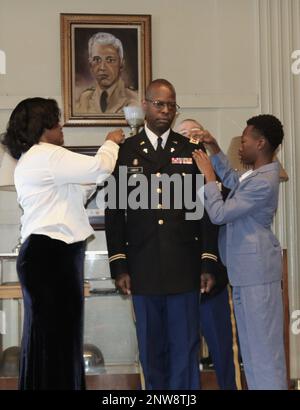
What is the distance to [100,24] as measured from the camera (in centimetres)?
444

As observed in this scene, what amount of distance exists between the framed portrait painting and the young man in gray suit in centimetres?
153

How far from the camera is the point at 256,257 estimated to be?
9.51 feet

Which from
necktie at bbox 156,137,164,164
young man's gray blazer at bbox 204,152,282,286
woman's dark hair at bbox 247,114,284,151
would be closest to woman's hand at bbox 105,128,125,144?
necktie at bbox 156,137,164,164

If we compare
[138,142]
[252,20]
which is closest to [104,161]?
[138,142]

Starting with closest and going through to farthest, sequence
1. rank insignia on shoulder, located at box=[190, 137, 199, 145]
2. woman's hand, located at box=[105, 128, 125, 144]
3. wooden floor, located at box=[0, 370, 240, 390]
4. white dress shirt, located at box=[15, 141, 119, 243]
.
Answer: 1. white dress shirt, located at box=[15, 141, 119, 243]
2. woman's hand, located at box=[105, 128, 125, 144]
3. rank insignia on shoulder, located at box=[190, 137, 199, 145]
4. wooden floor, located at box=[0, 370, 240, 390]

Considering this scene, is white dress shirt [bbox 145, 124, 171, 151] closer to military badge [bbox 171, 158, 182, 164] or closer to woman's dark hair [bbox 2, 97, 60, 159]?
military badge [bbox 171, 158, 182, 164]

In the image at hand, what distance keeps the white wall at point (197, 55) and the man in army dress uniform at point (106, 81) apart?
15 centimetres

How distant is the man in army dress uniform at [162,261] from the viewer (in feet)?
8.95

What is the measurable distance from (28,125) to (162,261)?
0.75 metres

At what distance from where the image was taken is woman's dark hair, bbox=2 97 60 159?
8.73 ft

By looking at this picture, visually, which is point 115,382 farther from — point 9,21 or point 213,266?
point 9,21

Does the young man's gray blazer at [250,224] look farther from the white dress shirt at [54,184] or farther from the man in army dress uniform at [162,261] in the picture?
the white dress shirt at [54,184]

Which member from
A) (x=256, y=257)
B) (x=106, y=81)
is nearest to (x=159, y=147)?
(x=256, y=257)

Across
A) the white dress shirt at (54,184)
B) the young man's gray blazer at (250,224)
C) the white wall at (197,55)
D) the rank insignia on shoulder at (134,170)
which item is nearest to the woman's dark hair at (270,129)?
the young man's gray blazer at (250,224)
